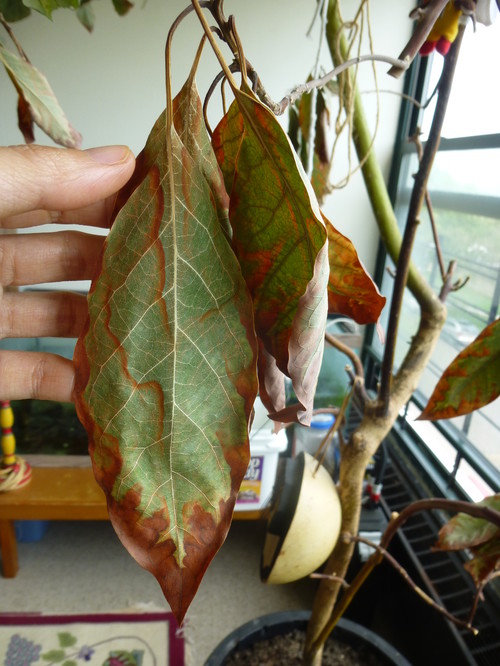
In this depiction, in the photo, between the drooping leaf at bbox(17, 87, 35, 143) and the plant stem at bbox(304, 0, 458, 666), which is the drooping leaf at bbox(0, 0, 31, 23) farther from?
the plant stem at bbox(304, 0, 458, 666)

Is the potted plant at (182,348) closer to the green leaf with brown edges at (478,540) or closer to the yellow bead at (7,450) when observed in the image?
the green leaf with brown edges at (478,540)

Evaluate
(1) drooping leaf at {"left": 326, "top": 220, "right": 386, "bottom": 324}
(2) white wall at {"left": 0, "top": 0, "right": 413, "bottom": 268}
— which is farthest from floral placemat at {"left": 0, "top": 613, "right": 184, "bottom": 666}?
(2) white wall at {"left": 0, "top": 0, "right": 413, "bottom": 268}

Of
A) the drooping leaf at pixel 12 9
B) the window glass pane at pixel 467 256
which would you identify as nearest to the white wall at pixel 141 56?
the window glass pane at pixel 467 256

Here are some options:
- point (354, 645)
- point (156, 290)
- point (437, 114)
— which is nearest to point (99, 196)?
point (156, 290)

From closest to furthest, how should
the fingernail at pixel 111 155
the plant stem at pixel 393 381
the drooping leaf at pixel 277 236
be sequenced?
the drooping leaf at pixel 277 236 < the fingernail at pixel 111 155 < the plant stem at pixel 393 381

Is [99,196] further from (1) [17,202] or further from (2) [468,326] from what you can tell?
(2) [468,326]

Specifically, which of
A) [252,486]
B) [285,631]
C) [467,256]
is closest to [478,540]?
[285,631]
